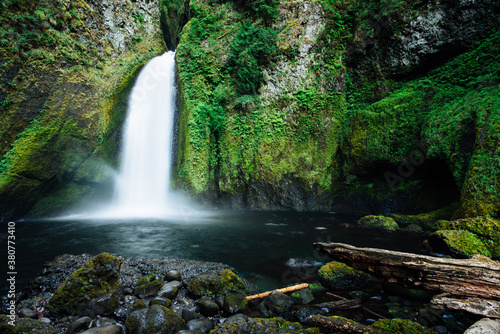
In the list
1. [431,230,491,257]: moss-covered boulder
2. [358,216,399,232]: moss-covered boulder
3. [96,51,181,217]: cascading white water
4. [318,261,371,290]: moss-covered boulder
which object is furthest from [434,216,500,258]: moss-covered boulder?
[96,51,181,217]: cascading white water

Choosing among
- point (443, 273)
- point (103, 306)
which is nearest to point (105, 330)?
point (103, 306)

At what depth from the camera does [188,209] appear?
11594mm

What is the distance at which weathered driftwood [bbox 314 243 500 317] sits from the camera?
227cm

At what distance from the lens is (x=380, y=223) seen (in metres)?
7.39

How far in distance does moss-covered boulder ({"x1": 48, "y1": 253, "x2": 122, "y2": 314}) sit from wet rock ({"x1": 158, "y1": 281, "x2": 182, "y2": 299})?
2.12ft

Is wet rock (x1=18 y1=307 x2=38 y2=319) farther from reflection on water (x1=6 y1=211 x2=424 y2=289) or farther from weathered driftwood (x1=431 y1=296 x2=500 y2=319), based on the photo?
weathered driftwood (x1=431 y1=296 x2=500 y2=319)

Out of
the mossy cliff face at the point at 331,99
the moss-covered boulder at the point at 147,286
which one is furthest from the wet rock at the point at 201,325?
the mossy cliff face at the point at 331,99

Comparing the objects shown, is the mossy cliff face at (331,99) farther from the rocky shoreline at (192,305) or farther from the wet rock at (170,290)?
the wet rock at (170,290)

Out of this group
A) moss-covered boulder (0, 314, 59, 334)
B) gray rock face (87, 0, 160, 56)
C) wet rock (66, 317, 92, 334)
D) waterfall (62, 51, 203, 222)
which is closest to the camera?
moss-covered boulder (0, 314, 59, 334)

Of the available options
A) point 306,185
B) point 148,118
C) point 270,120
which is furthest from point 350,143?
point 148,118

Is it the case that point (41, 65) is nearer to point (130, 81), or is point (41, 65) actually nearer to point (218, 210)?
point (130, 81)

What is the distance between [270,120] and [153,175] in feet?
21.3

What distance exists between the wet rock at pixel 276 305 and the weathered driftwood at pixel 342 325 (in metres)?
0.51

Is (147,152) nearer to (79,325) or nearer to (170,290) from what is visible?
(170,290)
